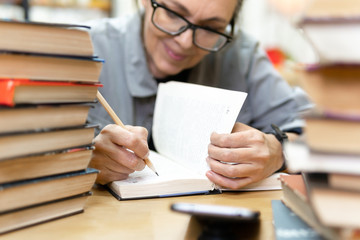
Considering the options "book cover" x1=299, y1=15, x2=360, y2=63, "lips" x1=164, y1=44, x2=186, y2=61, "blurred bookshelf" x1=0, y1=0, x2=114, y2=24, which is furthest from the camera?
"blurred bookshelf" x1=0, y1=0, x2=114, y2=24

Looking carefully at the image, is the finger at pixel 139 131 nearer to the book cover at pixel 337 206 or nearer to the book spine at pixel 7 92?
the book spine at pixel 7 92

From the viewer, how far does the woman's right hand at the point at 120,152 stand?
720 millimetres

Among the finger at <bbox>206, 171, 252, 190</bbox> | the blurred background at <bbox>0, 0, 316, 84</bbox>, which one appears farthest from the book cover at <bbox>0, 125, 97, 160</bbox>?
the blurred background at <bbox>0, 0, 316, 84</bbox>

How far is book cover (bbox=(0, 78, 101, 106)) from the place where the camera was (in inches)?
19.3

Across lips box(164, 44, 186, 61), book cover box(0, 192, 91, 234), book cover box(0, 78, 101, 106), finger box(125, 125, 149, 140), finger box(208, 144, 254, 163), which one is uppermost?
book cover box(0, 78, 101, 106)

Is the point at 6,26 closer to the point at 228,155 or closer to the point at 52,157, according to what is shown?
the point at 52,157

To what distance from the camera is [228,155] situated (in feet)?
2.47

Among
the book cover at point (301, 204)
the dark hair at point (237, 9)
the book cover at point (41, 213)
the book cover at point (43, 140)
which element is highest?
the dark hair at point (237, 9)

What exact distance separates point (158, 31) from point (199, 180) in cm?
51

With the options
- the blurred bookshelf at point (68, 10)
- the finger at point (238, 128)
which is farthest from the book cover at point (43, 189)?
the blurred bookshelf at point (68, 10)

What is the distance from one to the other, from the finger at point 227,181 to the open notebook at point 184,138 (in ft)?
0.04

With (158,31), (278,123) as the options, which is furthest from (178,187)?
(278,123)

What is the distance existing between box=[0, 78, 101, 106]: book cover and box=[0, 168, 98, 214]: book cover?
12cm

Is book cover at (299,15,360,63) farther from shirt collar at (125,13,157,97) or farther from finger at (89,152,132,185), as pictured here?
shirt collar at (125,13,157,97)
